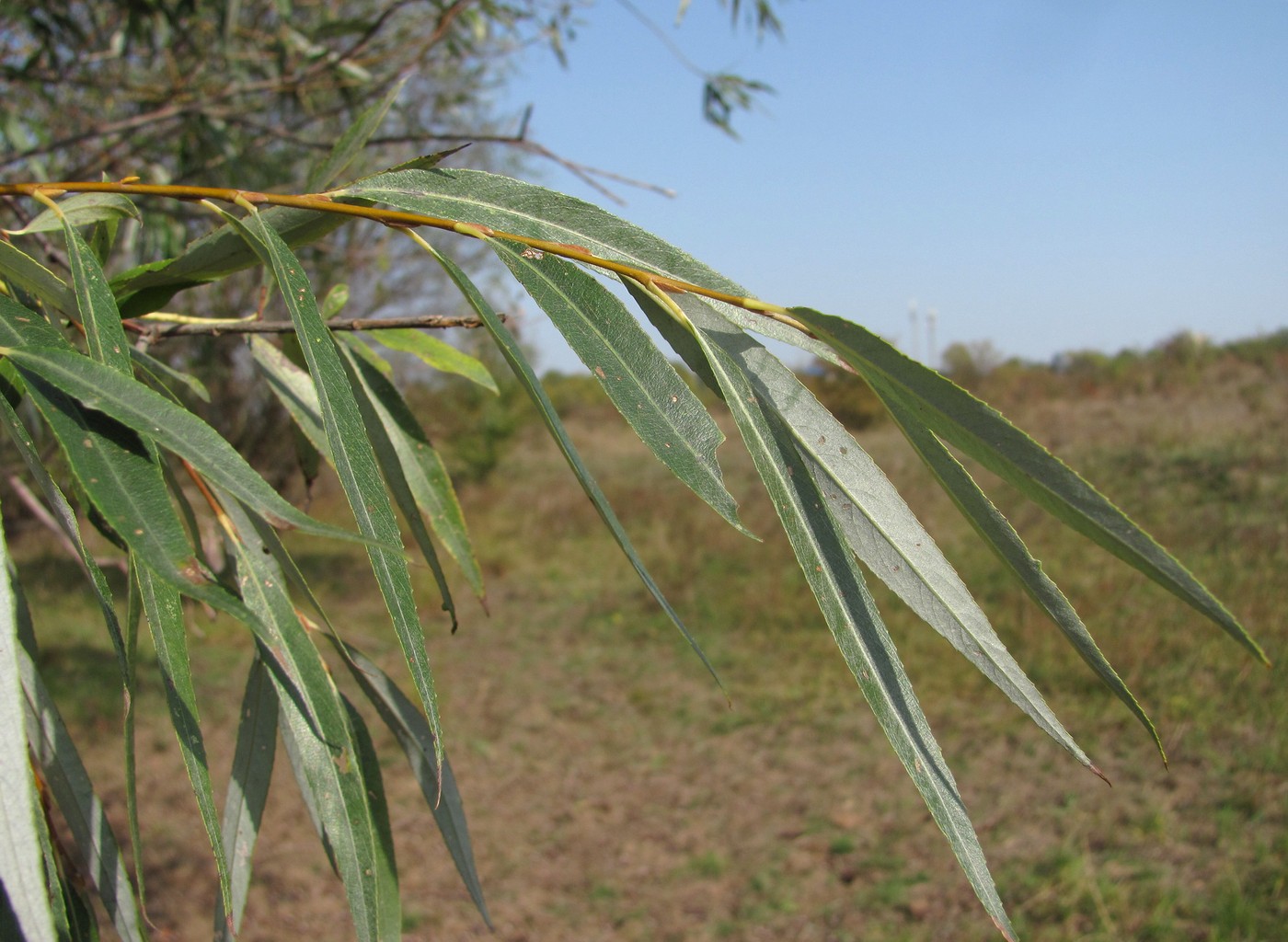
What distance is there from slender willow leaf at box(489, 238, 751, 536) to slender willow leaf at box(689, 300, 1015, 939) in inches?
0.7

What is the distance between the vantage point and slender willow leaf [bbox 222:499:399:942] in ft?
1.41

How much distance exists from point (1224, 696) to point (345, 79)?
3.08 m

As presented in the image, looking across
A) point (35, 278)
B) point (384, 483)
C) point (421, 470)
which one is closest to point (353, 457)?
point (384, 483)

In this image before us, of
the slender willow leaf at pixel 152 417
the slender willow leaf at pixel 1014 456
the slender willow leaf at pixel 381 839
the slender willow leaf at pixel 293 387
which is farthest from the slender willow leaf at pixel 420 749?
the slender willow leaf at pixel 1014 456

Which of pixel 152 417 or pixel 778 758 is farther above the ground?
pixel 152 417

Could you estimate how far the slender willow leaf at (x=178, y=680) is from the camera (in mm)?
363

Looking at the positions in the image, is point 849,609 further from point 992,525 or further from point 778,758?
point 778,758

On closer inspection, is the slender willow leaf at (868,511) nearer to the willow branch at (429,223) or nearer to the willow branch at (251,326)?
the willow branch at (429,223)

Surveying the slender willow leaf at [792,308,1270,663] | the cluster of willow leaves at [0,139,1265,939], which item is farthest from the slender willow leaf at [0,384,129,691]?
the slender willow leaf at [792,308,1270,663]

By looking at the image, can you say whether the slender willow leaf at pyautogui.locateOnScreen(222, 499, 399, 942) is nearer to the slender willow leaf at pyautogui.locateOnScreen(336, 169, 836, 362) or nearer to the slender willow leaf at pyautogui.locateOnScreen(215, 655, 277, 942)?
the slender willow leaf at pyautogui.locateOnScreen(215, 655, 277, 942)

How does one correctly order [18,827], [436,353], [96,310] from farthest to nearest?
[436,353] → [96,310] → [18,827]

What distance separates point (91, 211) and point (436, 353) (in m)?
0.32

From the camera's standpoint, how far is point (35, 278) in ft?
1.41

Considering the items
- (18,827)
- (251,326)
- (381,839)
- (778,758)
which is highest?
(251,326)
